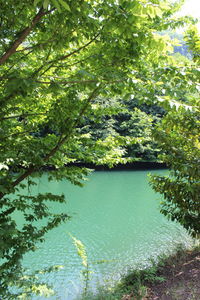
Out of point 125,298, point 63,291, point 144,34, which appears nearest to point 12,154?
point 144,34

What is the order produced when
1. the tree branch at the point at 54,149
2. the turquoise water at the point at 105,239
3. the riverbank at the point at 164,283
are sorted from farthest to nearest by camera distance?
the turquoise water at the point at 105,239 → the riverbank at the point at 164,283 → the tree branch at the point at 54,149

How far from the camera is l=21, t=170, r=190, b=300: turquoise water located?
5627 millimetres

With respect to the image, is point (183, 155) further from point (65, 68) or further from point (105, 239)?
point (105, 239)

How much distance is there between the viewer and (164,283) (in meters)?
3.97

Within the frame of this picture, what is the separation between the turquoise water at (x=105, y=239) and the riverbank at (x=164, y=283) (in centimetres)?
66

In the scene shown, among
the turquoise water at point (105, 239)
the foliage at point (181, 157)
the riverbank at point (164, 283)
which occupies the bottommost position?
the turquoise water at point (105, 239)

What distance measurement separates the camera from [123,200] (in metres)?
13.2

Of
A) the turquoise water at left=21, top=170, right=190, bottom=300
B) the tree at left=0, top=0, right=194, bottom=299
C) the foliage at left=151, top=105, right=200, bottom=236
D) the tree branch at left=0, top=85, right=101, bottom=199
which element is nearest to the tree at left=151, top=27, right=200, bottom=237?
the foliage at left=151, top=105, right=200, bottom=236

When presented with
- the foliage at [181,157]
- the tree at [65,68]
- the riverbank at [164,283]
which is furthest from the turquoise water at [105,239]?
the foliage at [181,157]

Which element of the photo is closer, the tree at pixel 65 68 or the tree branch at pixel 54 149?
the tree at pixel 65 68

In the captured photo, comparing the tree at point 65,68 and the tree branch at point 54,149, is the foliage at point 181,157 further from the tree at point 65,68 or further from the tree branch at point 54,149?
the tree branch at point 54,149

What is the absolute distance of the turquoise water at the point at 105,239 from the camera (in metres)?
5.63

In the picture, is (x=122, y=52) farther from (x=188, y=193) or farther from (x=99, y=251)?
(x=99, y=251)

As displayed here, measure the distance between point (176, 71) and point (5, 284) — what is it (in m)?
2.52
